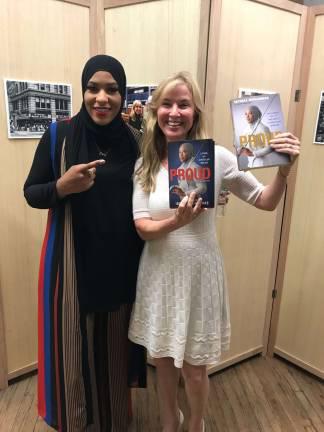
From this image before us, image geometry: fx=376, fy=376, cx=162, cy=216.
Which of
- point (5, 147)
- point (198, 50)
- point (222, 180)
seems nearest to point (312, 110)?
point (198, 50)

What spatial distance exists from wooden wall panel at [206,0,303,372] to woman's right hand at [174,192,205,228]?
0.66m

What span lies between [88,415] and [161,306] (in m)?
0.64

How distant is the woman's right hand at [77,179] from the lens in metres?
1.16

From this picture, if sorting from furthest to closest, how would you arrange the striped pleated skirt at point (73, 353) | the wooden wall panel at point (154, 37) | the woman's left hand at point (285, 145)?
the wooden wall panel at point (154, 37) < the striped pleated skirt at point (73, 353) < the woman's left hand at point (285, 145)

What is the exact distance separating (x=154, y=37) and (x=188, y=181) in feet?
2.99

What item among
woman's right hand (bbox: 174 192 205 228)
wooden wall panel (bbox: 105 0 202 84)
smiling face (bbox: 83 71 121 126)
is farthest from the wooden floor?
wooden wall panel (bbox: 105 0 202 84)

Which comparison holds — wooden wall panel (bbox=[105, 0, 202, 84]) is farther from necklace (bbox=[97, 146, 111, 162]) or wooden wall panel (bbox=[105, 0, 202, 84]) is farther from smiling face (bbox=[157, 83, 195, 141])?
necklace (bbox=[97, 146, 111, 162])

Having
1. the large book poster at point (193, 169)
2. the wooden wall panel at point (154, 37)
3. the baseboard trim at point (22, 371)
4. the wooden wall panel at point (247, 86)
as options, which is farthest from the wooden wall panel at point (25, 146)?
the large book poster at point (193, 169)

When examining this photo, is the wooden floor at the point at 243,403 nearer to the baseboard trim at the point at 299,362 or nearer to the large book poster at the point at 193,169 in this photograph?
the baseboard trim at the point at 299,362

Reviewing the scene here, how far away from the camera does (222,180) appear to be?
4.26 feet

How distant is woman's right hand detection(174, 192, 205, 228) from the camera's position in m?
1.11

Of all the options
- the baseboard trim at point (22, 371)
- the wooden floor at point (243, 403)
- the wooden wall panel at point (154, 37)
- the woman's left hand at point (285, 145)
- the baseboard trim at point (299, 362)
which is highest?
the wooden wall panel at point (154, 37)

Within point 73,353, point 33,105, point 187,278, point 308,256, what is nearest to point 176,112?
point 187,278

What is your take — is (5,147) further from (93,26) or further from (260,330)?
(260,330)
